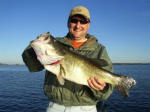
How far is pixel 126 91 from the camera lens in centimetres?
438

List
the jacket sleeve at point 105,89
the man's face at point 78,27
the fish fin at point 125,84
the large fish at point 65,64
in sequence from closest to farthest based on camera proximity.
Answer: the large fish at point 65,64 < the fish fin at point 125,84 < the jacket sleeve at point 105,89 < the man's face at point 78,27

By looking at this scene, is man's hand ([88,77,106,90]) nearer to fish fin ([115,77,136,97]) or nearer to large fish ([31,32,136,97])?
large fish ([31,32,136,97])

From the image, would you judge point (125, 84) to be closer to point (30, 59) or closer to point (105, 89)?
point (105, 89)

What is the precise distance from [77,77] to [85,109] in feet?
3.20

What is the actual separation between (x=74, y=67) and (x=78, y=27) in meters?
1.46

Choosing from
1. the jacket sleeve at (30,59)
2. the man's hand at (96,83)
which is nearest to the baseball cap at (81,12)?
the jacket sleeve at (30,59)

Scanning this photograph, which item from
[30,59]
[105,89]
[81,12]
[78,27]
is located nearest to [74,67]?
[105,89]

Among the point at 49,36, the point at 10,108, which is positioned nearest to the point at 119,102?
the point at 10,108

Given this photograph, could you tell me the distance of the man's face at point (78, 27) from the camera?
522cm

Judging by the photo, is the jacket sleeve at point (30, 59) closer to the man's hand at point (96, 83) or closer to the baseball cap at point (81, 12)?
the man's hand at point (96, 83)

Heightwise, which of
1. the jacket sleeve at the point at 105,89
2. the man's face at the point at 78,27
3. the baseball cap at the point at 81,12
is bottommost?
the jacket sleeve at the point at 105,89

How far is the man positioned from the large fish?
0.23m

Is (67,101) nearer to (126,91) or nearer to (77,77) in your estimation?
(77,77)

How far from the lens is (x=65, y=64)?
427 centimetres
